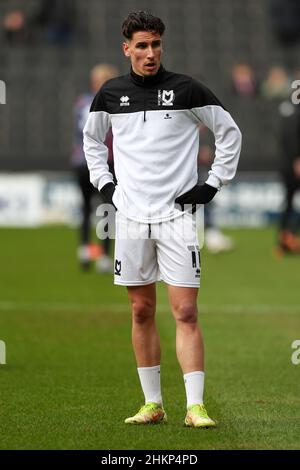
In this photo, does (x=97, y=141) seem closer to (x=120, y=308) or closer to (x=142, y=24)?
(x=142, y=24)

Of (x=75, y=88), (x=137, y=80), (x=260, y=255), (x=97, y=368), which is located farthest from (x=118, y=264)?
(x=75, y=88)

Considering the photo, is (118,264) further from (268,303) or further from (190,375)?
(268,303)

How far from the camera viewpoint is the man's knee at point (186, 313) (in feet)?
23.2

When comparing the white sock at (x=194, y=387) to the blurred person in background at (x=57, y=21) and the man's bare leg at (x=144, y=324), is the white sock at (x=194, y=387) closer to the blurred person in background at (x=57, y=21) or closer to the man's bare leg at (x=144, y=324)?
the man's bare leg at (x=144, y=324)

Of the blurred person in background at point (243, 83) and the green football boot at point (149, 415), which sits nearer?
the green football boot at point (149, 415)

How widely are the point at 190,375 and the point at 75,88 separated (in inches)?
907

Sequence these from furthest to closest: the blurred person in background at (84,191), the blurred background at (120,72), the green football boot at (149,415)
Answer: the blurred background at (120,72)
the blurred person in background at (84,191)
the green football boot at (149,415)

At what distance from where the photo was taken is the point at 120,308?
527 inches

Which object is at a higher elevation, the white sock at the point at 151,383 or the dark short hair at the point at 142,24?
the dark short hair at the point at 142,24

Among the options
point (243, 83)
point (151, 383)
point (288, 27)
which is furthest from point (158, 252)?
point (288, 27)

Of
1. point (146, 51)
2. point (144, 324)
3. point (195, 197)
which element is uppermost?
point (146, 51)

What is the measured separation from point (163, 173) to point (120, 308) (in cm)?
641

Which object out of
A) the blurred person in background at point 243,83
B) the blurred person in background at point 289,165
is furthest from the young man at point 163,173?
the blurred person in background at point 243,83

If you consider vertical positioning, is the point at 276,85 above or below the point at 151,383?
above
